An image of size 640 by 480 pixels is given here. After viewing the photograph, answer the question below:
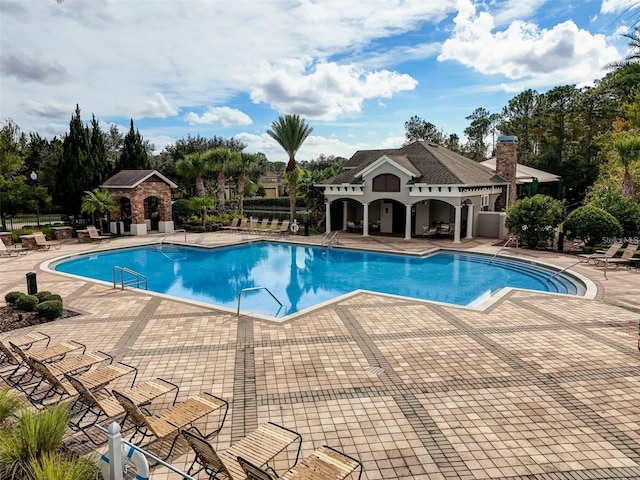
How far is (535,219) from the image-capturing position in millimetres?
21531

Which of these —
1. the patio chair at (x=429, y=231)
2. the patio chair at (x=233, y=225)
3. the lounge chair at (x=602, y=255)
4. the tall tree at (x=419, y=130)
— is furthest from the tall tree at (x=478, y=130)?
the lounge chair at (x=602, y=255)

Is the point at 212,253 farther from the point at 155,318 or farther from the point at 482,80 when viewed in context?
the point at 482,80

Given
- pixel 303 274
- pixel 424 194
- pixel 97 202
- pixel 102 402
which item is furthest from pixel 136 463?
pixel 97 202

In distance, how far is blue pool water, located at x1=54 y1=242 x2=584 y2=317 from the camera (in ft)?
51.2

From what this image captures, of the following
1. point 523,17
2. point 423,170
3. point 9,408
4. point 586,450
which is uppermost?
point 523,17

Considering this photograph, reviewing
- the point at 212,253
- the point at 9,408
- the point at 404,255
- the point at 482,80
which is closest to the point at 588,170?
the point at 482,80

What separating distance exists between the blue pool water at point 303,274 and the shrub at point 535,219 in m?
2.85

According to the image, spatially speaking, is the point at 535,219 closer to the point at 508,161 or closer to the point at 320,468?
the point at 508,161

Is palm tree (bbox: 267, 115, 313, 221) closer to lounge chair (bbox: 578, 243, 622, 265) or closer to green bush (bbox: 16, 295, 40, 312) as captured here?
lounge chair (bbox: 578, 243, 622, 265)

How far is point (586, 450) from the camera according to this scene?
18.2 ft

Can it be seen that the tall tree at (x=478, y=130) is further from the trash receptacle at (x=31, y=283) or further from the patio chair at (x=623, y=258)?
the trash receptacle at (x=31, y=283)

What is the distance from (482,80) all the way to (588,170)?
17.3 m

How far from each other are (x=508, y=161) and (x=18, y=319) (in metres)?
27.1

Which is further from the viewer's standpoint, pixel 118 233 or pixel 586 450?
pixel 118 233
